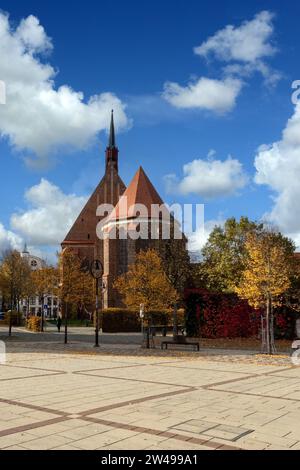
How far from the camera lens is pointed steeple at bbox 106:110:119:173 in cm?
8406

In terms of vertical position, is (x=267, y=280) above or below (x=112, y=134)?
below

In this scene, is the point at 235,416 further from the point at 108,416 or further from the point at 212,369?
the point at 212,369

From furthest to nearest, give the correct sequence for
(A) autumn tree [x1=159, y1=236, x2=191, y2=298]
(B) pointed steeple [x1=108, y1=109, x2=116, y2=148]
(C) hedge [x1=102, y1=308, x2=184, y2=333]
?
(B) pointed steeple [x1=108, y1=109, x2=116, y2=148] < (C) hedge [x1=102, y1=308, x2=184, y2=333] < (A) autumn tree [x1=159, y1=236, x2=191, y2=298]

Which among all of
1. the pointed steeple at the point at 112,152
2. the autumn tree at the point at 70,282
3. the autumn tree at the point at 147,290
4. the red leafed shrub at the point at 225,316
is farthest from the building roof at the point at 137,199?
the autumn tree at the point at 147,290

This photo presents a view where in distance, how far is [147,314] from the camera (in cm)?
2623

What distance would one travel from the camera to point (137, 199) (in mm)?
65062

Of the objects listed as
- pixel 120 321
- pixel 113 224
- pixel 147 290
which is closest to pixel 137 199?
pixel 113 224

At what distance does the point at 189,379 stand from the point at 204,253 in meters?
26.7

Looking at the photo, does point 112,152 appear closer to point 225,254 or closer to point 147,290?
point 225,254

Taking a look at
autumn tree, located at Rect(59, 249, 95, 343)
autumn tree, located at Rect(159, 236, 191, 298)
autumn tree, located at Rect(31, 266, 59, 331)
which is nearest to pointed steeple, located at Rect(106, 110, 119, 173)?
autumn tree, located at Rect(59, 249, 95, 343)

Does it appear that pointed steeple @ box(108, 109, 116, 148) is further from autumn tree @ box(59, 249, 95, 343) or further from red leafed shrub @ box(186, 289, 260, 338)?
red leafed shrub @ box(186, 289, 260, 338)

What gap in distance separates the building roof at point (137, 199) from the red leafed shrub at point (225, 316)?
34434mm

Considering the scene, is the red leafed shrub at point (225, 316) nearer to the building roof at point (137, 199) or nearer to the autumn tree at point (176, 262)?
the autumn tree at point (176, 262)

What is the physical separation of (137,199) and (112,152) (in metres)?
24.2
